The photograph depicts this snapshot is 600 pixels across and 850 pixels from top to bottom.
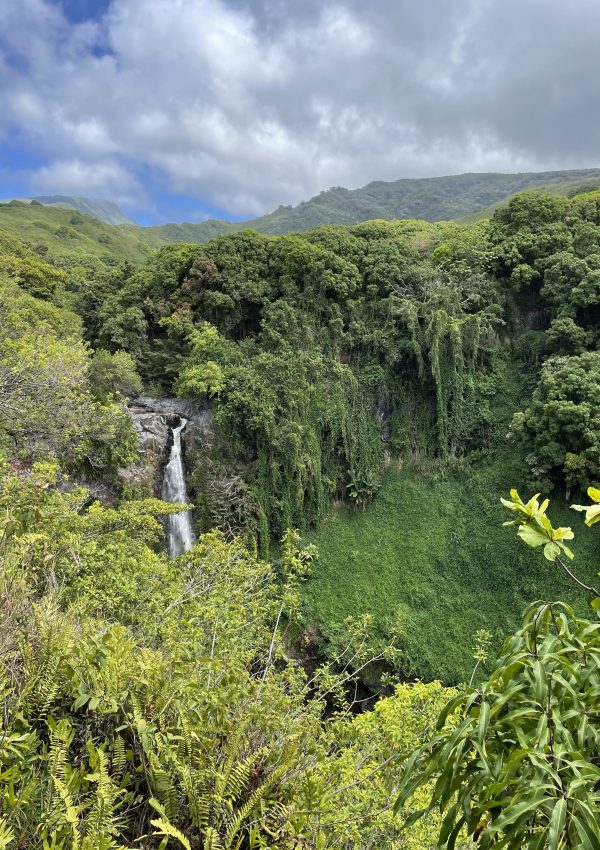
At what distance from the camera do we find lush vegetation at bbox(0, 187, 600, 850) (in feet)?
4.69

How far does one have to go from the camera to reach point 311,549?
486 cm

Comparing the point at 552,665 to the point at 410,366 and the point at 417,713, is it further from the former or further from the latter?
the point at 410,366

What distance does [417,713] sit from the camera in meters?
4.86

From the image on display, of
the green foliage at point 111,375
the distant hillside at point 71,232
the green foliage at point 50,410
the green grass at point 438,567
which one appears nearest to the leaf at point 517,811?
the green foliage at point 50,410

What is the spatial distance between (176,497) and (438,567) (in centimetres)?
740

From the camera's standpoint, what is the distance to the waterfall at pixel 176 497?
460 inches

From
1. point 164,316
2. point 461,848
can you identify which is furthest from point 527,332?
point 461,848

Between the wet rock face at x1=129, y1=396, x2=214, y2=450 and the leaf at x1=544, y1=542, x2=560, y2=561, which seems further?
the wet rock face at x1=129, y1=396, x2=214, y2=450

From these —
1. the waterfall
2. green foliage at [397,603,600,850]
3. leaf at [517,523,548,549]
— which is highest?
leaf at [517,523,548,549]

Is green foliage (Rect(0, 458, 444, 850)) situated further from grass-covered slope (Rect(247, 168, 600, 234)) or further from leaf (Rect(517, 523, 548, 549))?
grass-covered slope (Rect(247, 168, 600, 234))

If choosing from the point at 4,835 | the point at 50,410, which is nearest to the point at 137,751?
the point at 4,835

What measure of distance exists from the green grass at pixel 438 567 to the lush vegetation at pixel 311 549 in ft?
0.22

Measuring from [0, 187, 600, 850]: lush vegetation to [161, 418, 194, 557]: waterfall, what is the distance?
1.88ft

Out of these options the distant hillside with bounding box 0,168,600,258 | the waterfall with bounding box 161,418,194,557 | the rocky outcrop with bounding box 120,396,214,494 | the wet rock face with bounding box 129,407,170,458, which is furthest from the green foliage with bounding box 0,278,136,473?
the distant hillside with bounding box 0,168,600,258
